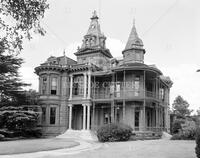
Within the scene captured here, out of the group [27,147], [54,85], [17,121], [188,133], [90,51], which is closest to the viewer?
[27,147]

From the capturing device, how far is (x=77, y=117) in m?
36.3

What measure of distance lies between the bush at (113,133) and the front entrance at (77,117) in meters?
9.94

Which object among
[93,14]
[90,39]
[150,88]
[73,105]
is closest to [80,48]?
[90,39]

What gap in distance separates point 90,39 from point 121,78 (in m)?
8.68

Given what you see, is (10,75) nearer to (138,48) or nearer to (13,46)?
(138,48)

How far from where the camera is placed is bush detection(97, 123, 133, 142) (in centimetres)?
2545

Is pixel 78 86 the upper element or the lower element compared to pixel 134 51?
lower

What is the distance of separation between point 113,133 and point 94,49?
1538 cm

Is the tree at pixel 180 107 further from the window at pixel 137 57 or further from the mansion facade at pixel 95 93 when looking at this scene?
the window at pixel 137 57

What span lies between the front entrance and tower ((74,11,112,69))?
21.2 ft

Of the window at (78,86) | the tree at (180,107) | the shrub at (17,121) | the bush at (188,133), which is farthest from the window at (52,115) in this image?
the tree at (180,107)

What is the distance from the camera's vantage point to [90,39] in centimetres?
3903

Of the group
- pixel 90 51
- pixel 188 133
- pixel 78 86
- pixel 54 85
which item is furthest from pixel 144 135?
pixel 90 51

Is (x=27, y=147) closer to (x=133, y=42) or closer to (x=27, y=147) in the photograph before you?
(x=27, y=147)
